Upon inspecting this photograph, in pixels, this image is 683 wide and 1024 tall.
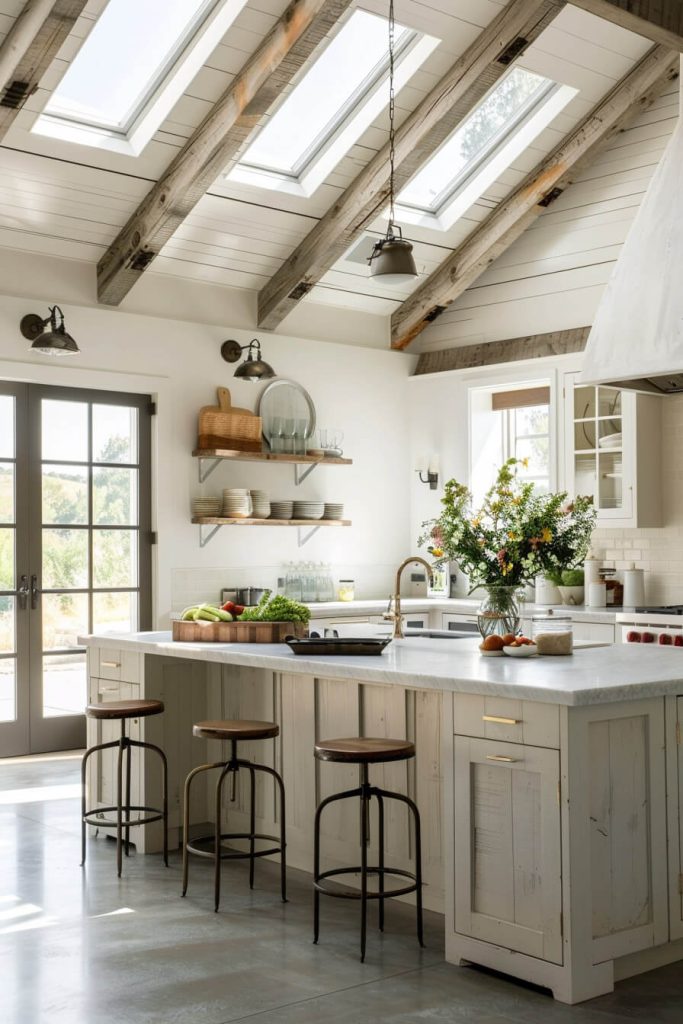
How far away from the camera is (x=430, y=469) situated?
8.67 meters

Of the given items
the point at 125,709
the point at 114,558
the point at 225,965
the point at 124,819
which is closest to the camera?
the point at 225,965

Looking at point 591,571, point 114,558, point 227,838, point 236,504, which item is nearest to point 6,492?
point 114,558

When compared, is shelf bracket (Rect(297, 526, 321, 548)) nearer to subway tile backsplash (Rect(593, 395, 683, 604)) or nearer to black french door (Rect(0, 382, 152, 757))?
black french door (Rect(0, 382, 152, 757))

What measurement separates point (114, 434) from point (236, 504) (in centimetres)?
92

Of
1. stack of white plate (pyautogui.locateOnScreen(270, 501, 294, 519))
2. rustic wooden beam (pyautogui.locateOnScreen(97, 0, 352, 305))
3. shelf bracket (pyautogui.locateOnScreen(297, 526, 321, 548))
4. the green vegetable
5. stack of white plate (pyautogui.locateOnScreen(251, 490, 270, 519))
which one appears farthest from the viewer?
shelf bracket (pyautogui.locateOnScreen(297, 526, 321, 548))

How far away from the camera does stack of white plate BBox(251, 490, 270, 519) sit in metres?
7.69

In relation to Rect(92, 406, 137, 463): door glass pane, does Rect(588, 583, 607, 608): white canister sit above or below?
below

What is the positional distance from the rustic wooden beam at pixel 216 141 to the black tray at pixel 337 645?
3.18m

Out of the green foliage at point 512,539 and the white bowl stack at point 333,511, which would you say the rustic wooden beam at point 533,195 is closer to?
the white bowl stack at point 333,511

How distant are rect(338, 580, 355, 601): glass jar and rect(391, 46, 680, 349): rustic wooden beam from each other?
6.54 feet

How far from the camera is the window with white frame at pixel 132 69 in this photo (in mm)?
5871

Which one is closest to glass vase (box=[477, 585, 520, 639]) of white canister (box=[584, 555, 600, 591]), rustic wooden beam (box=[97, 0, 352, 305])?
white canister (box=[584, 555, 600, 591])

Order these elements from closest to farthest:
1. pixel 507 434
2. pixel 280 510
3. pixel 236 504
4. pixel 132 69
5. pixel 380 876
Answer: pixel 380 876
pixel 132 69
pixel 236 504
pixel 280 510
pixel 507 434

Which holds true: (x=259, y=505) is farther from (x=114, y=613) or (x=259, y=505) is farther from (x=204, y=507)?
(x=114, y=613)
